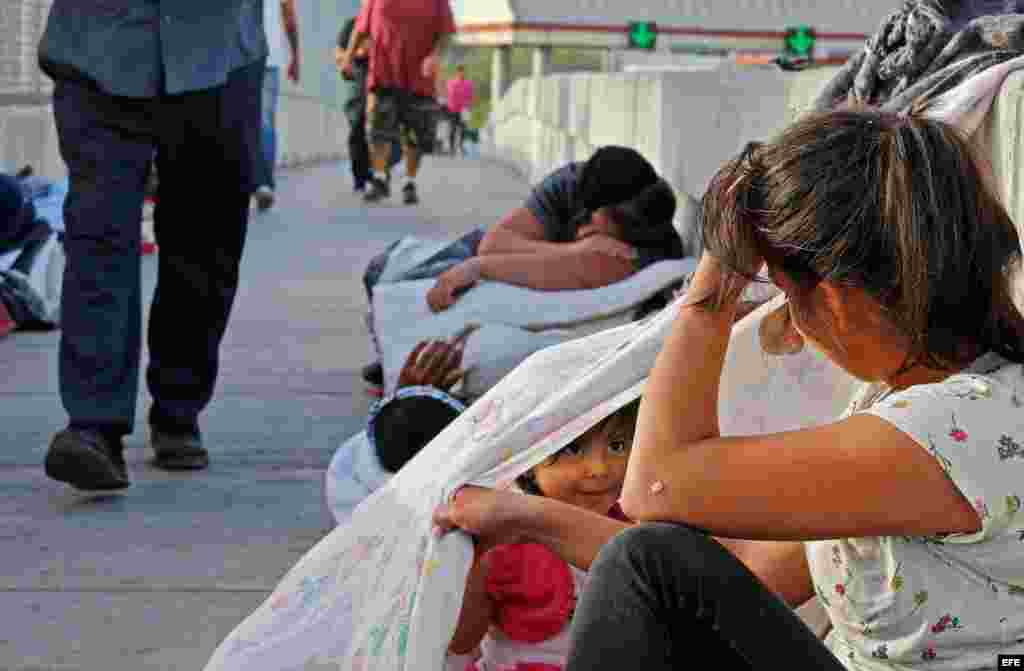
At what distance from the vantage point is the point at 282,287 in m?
10.7

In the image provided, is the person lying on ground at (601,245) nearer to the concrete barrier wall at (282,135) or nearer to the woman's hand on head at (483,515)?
the woman's hand on head at (483,515)

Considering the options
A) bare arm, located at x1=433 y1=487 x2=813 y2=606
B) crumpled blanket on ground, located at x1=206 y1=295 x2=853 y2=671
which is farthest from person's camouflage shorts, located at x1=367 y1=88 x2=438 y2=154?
bare arm, located at x1=433 y1=487 x2=813 y2=606

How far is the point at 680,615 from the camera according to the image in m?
2.33

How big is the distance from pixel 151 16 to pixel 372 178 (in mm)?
13036

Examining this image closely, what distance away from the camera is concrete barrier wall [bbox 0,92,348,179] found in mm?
13180

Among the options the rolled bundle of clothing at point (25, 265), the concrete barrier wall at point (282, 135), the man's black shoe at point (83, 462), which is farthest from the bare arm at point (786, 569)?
the concrete barrier wall at point (282, 135)

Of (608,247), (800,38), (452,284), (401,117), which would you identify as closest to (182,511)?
(452,284)

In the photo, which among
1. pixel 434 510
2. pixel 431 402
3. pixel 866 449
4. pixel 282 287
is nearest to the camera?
pixel 866 449

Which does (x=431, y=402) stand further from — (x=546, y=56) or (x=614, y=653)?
(x=546, y=56)

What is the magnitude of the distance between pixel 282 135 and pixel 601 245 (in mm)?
20953

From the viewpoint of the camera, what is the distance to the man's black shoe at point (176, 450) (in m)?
5.60

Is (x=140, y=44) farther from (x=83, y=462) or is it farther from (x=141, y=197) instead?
(x=83, y=462)

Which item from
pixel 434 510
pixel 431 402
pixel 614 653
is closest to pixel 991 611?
pixel 614 653

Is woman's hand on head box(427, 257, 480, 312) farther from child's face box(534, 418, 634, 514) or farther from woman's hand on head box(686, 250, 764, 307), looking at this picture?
woman's hand on head box(686, 250, 764, 307)
